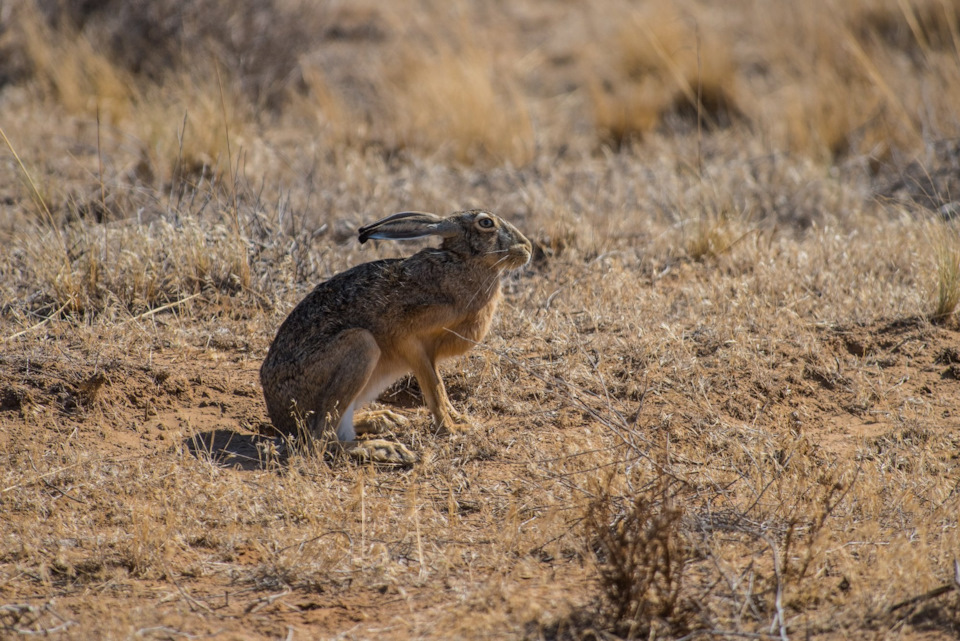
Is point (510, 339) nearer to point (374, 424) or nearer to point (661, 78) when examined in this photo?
point (374, 424)

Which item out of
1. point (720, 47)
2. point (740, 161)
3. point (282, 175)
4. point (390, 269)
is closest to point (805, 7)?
point (720, 47)

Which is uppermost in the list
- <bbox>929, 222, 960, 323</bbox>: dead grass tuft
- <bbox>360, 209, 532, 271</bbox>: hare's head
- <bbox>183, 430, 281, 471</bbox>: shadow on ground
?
<bbox>360, 209, 532, 271</bbox>: hare's head

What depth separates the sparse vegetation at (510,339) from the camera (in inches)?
148

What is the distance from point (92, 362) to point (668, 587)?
3.47 meters

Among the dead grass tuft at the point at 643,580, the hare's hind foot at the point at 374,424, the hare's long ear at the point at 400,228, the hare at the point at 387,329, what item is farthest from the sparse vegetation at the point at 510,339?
the hare's long ear at the point at 400,228

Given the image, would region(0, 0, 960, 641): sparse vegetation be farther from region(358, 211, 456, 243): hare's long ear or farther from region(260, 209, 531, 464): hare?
region(358, 211, 456, 243): hare's long ear

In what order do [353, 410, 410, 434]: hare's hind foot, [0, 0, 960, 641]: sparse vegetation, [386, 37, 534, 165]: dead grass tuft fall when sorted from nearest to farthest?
[0, 0, 960, 641]: sparse vegetation
[353, 410, 410, 434]: hare's hind foot
[386, 37, 534, 165]: dead grass tuft

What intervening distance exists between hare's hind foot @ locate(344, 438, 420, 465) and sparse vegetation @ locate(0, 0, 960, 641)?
132mm

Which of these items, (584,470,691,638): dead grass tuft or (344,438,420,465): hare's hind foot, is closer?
(584,470,691,638): dead grass tuft

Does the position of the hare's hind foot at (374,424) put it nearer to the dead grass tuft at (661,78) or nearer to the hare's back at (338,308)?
the hare's back at (338,308)

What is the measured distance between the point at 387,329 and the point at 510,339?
1.14 m

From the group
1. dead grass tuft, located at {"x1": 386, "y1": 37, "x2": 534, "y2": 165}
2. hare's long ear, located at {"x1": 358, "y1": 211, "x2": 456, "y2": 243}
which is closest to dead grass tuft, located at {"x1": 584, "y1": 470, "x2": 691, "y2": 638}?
hare's long ear, located at {"x1": 358, "y1": 211, "x2": 456, "y2": 243}

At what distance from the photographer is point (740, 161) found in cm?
934

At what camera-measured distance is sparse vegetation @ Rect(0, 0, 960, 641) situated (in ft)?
12.3
